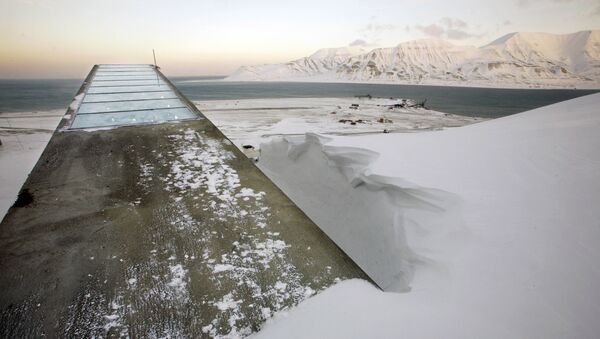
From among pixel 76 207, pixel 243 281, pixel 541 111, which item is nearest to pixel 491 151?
pixel 541 111

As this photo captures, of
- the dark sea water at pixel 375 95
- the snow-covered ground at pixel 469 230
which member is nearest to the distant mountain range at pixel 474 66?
the dark sea water at pixel 375 95

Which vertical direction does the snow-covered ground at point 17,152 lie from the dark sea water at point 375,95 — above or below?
below

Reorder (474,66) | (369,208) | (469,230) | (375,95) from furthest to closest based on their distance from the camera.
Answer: (474,66) → (375,95) → (369,208) → (469,230)

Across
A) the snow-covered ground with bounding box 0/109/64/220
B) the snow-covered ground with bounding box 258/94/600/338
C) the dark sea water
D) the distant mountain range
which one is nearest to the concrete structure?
the snow-covered ground with bounding box 258/94/600/338

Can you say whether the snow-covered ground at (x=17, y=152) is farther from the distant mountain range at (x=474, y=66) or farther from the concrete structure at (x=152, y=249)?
the distant mountain range at (x=474, y=66)

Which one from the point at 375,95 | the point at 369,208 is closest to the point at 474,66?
the point at 375,95

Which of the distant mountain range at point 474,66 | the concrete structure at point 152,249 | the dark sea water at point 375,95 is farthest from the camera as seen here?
the distant mountain range at point 474,66

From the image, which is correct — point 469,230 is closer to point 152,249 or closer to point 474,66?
point 152,249

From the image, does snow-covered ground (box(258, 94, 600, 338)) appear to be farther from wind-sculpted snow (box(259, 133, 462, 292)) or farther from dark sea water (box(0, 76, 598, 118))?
dark sea water (box(0, 76, 598, 118))
